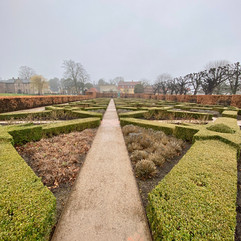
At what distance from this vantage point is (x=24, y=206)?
4.94 feet

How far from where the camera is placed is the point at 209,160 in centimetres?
266

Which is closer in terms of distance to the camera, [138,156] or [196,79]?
[138,156]

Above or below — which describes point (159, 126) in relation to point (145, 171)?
above

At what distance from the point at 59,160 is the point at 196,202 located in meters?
3.27

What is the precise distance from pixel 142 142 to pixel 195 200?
303cm

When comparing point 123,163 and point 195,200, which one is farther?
point 123,163

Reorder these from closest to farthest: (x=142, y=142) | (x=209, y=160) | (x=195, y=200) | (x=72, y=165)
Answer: (x=195, y=200), (x=209, y=160), (x=72, y=165), (x=142, y=142)

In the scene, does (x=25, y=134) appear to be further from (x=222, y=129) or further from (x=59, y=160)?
(x=222, y=129)

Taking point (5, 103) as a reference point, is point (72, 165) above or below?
below

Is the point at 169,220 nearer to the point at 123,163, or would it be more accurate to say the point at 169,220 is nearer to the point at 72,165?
the point at 123,163

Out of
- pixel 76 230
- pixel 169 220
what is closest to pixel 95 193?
pixel 76 230

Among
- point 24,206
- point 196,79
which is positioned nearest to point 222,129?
point 24,206

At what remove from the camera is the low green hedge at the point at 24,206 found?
4.14 feet

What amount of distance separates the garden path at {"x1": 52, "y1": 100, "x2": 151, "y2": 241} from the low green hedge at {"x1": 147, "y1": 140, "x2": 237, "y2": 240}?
0.36 m
